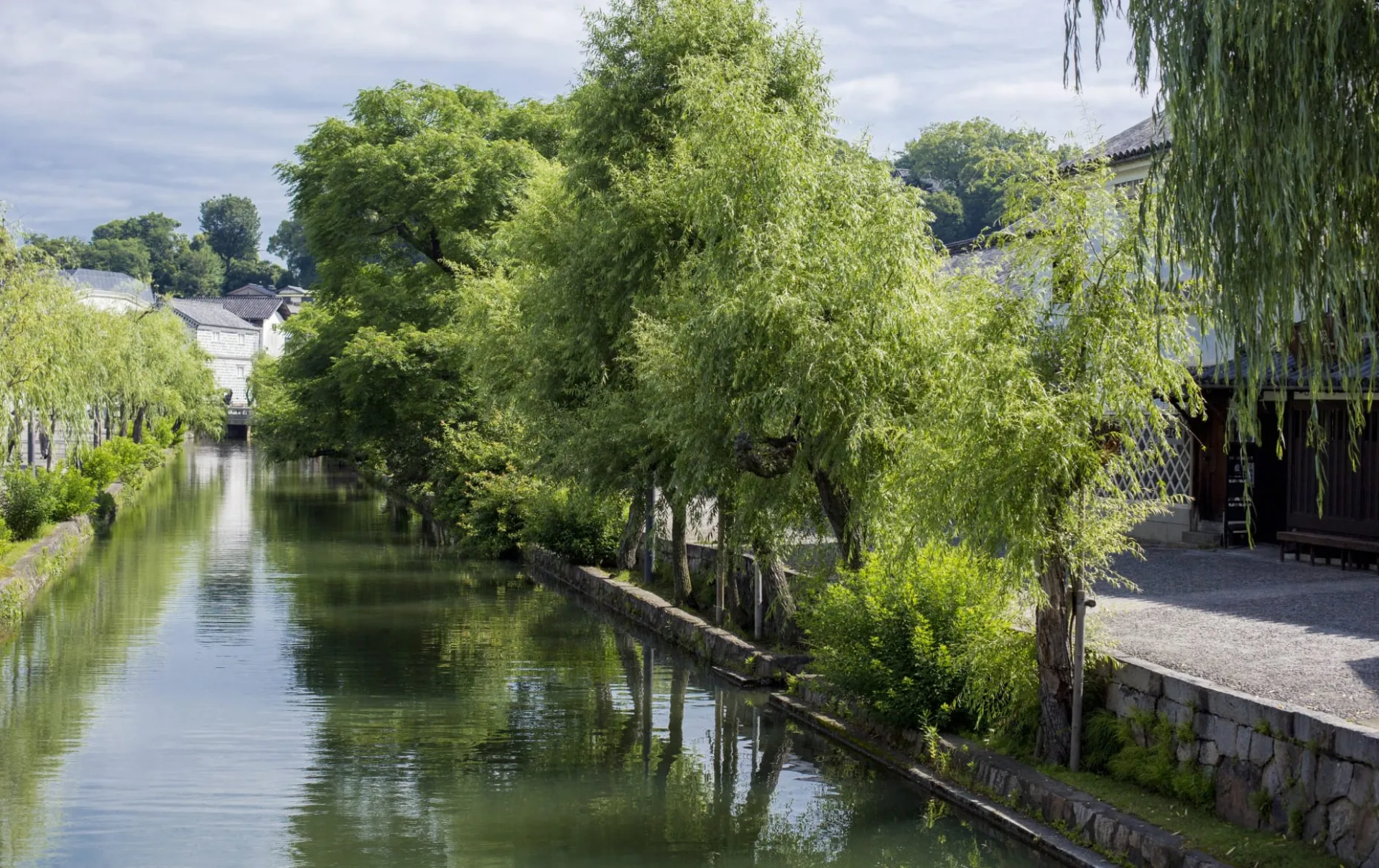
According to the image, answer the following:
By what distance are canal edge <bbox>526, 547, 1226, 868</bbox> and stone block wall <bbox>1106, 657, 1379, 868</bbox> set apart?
573 millimetres

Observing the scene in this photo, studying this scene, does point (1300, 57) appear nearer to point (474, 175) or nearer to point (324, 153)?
point (474, 175)

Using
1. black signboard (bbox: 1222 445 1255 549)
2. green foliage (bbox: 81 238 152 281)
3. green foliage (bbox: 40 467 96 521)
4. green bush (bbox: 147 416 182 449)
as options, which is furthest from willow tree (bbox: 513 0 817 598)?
green foliage (bbox: 81 238 152 281)

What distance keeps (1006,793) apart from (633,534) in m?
14.3

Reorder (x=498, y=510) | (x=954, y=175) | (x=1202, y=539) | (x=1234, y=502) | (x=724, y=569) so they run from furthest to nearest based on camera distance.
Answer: (x=954, y=175) < (x=498, y=510) < (x=1202, y=539) < (x=1234, y=502) < (x=724, y=569)

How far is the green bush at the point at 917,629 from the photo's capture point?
12258 millimetres

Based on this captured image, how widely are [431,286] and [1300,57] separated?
32.2m

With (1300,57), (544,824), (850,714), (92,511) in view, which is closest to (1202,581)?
(850,714)

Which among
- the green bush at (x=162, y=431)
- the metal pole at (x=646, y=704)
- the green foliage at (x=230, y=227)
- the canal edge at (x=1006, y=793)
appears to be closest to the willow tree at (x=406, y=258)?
the metal pole at (x=646, y=704)

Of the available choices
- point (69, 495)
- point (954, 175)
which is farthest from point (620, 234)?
point (954, 175)

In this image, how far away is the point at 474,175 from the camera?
1448 inches

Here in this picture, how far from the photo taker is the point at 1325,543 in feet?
60.6

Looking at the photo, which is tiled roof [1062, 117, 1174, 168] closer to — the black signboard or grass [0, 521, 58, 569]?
the black signboard

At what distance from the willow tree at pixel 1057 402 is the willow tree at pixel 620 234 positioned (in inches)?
279

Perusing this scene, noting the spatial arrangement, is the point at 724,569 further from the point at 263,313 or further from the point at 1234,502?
the point at 263,313
